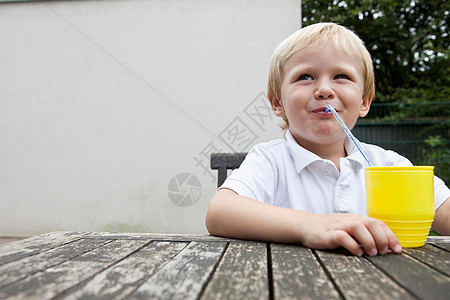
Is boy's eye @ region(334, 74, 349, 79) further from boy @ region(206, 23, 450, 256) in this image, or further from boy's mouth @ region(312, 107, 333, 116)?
boy's mouth @ region(312, 107, 333, 116)

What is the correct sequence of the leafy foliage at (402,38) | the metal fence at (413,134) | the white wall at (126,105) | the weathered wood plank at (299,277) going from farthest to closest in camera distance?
the leafy foliage at (402,38)
the metal fence at (413,134)
the white wall at (126,105)
the weathered wood plank at (299,277)

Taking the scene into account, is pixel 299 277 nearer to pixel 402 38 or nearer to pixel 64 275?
pixel 64 275

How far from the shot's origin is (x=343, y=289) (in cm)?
44

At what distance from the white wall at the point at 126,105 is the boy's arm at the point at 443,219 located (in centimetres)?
221

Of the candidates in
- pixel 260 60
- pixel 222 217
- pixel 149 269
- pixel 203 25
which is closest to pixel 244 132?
pixel 260 60

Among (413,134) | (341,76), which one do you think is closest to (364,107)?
(341,76)

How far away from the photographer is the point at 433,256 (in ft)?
2.04

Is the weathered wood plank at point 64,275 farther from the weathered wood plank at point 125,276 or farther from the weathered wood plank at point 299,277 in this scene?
the weathered wood plank at point 299,277

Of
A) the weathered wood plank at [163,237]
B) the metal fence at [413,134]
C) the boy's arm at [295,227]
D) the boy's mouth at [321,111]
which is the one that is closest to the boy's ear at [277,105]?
the boy's mouth at [321,111]

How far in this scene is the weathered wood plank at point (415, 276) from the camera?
1.41ft

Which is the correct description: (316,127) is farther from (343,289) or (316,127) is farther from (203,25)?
(203,25)

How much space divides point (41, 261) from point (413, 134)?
4091 mm

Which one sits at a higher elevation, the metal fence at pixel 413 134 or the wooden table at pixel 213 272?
the metal fence at pixel 413 134

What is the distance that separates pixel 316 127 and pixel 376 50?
9059 mm
